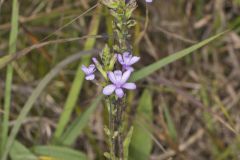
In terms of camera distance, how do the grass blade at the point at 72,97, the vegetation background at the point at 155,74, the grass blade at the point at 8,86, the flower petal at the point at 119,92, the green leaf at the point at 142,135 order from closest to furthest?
1. the flower petal at the point at 119,92
2. the grass blade at the point at 8,86
3. the green leaf at the point at 142,135
4. the grass blade at the point at 72,97
5. the vegetation background at the point at 155,74

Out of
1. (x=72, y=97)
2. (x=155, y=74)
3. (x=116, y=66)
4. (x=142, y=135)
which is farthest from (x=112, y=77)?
(x=155, y=74)

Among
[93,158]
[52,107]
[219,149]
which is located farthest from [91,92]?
[219,149]

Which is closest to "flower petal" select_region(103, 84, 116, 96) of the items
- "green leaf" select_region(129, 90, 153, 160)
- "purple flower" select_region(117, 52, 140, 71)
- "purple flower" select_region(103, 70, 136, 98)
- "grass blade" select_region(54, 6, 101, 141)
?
Answer: "purple flower" select_region(103, 70, 136, 98)

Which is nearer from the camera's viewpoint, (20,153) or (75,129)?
(20,153)

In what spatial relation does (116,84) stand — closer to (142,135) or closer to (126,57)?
(126,57)

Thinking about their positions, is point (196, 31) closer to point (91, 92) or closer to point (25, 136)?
point (91, 92)

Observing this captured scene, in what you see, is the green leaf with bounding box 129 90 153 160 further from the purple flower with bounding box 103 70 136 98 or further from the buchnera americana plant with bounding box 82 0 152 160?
the purple flower with bounding box 103 70 136 98

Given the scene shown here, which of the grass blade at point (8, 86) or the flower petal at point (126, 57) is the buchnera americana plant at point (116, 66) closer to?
the flower petal at point (126, 57)

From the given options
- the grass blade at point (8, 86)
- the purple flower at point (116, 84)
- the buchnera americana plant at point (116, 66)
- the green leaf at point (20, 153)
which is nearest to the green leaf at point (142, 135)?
the green leaf at point (20, 153)
